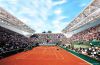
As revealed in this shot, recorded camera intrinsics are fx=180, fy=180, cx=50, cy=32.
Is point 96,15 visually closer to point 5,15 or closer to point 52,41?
point 5,15

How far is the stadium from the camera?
23.5 meters

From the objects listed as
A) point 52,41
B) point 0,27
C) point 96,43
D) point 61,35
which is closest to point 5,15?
point 0,27

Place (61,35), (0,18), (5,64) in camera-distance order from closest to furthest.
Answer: (5,64)
(0,18)
(61,35)

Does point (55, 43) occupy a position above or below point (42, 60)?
above

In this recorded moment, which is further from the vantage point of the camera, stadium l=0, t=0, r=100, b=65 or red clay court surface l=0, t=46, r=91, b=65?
stadium l=0, t=0, r=100, b=65

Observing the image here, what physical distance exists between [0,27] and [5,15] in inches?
238

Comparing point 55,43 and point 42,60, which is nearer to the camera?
point 42,60

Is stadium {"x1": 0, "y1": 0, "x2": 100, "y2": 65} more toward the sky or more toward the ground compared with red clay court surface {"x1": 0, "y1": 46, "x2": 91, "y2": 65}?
more toward the sky

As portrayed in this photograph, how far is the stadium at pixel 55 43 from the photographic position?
23.5 meters

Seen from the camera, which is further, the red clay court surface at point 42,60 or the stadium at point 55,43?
the stadium at point 55,43

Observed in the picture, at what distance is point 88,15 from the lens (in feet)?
142

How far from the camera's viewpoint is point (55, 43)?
86.6 metres

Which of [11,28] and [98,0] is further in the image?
[11,28]

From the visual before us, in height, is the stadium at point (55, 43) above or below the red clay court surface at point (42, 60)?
above
